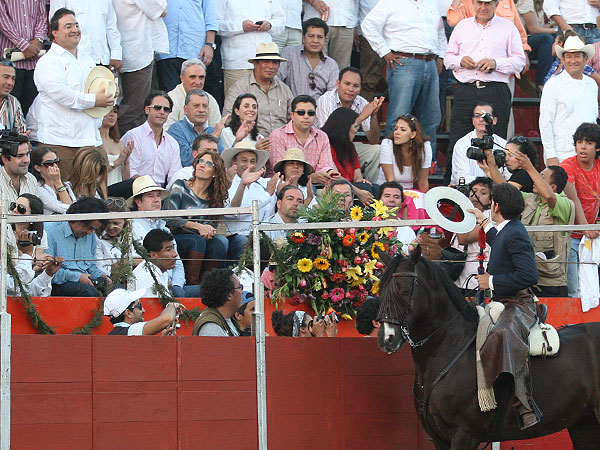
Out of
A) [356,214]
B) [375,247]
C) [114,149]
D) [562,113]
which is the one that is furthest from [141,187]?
[562,113]

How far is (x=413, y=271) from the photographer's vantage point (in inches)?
414

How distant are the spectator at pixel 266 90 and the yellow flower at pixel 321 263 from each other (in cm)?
474

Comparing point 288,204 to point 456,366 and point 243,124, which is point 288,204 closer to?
point 243,124

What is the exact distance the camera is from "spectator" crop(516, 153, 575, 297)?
12.8 metres

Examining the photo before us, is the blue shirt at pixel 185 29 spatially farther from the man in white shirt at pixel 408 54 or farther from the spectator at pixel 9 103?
the spectator at pixel 9 103

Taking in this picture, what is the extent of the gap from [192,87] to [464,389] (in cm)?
711

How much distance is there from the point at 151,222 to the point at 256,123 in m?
3.54

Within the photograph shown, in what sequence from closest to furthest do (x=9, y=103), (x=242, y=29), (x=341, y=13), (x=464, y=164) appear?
(x=9, y=103) → (x=464, y=164) → (x=242, y=29) → (x=341, y=13)

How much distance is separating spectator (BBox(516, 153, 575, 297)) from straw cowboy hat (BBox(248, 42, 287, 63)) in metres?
3.91

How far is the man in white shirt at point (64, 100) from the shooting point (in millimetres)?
14867

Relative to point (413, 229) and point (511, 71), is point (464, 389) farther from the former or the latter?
point (511, 71)

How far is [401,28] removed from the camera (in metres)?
17.6

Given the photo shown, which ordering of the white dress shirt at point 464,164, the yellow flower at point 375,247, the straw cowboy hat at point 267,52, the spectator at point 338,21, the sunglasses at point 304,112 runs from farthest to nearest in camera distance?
the spectator at point 338,21, the straw cowboy hat at point 267,52, the white dress shirt at point 464,164, the sunglasses at point 304,112, the yellow flower at point 375,247

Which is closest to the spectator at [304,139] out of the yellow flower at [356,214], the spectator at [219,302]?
the yellow flower at [356,214]
